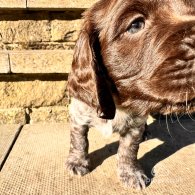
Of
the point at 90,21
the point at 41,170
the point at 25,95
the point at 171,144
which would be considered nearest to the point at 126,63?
the point at 90,21

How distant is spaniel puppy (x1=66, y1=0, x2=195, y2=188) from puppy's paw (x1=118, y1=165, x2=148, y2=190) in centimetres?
82

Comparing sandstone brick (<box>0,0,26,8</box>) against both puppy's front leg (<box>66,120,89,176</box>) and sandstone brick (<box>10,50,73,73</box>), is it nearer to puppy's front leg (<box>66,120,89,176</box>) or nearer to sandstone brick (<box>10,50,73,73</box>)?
sandstone brick (<box>10,50,73,73</box>)

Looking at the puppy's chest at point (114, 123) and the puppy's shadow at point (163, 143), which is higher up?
the puppy's chest at point (114, 123)

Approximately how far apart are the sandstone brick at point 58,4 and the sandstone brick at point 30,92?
3.09 ft

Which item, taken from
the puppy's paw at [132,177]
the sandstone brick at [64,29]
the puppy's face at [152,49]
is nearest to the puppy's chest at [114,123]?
the puppy's paw at [132,177]

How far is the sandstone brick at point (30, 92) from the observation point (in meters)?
4.80

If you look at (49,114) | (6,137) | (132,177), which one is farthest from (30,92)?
(132,177)

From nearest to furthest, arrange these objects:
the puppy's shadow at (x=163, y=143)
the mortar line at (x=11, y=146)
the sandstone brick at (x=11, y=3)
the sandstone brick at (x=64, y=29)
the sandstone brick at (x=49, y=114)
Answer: the mortar line at (x=11, y=146) < the puppy's shadow at (x=163, y=143) < the sandstone brick at (x=11, y=3) < the sandstone brick at (x=64, y=29) < the sandstone brick at (x=49, y=114)

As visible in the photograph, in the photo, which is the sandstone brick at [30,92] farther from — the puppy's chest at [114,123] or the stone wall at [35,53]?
the puppy's chest at [114,123]

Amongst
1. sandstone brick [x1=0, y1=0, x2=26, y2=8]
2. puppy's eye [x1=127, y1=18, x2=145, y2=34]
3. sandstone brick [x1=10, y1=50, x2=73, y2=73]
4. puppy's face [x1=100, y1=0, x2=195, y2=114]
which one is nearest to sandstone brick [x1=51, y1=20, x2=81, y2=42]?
sandstone brick [x1=10, y1=50, x2=73, y2=73]

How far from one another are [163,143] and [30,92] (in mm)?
1873

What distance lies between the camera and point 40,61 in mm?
4586

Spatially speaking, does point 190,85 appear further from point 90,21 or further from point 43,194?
point 43,194

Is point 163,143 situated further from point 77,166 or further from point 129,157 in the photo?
point 77,166
